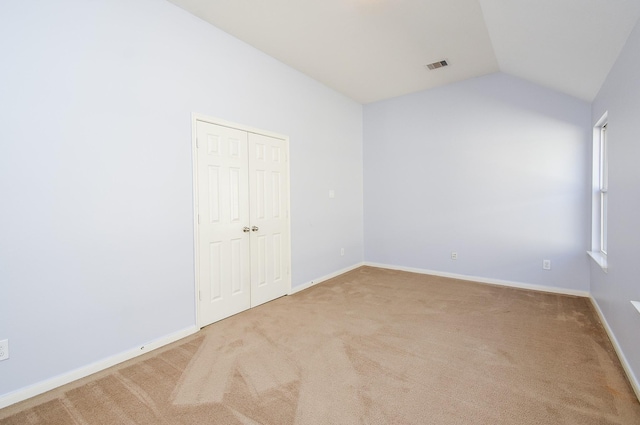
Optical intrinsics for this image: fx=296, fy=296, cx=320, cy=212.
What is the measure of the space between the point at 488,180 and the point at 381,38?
103 inches

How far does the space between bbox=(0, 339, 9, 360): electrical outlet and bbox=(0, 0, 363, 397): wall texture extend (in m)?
0.04

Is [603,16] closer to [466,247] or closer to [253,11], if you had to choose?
[253,11]

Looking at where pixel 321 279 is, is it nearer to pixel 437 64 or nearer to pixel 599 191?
pixel 437 64

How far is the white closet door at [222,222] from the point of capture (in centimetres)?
301

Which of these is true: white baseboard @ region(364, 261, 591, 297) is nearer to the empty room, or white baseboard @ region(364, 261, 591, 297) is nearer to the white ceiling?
the empty room

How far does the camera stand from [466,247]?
15.3 ft

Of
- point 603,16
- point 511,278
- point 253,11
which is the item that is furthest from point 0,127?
point 511,278

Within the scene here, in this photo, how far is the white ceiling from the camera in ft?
7.58

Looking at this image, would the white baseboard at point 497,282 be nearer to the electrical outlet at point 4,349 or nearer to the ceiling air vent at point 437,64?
the ceiling air vent at point 437,64

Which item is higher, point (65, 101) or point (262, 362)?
point (65, 101)

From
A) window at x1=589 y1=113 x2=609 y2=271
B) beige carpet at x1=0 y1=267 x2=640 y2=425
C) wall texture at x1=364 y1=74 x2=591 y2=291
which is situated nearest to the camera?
beige carpet at x1=0 y1=267 x2=640 y2=425

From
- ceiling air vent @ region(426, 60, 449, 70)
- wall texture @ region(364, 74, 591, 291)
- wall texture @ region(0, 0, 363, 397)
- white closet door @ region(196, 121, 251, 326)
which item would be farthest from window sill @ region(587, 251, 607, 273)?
wall texture @ region(0, 0, 363, 397)

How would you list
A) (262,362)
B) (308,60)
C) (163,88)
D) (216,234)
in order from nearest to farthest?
(262,362)
(163,88)
(216,234)
(308,60)

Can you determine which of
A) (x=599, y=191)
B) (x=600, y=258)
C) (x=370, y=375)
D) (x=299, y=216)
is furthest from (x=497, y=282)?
(x=370, y=375)
